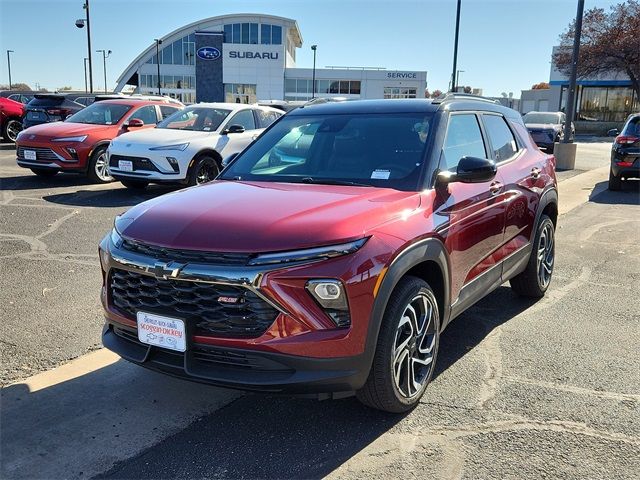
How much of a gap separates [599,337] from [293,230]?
9.91 ft

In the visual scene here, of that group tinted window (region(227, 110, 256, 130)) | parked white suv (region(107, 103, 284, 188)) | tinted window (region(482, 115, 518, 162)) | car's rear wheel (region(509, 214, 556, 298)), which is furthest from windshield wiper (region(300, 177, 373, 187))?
tinted window (region(227, 110, 256, 130))

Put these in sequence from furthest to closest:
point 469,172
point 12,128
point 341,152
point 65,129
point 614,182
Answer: point 12,128 → point 614,182 → point 65,129 → point 341,152 → point 469,172

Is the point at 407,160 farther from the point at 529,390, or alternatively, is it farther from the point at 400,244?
the point at 529,390

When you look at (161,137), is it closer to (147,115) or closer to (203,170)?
(203,170)

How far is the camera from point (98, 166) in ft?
37.4

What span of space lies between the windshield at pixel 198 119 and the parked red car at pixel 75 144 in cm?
103

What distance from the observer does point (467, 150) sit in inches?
167

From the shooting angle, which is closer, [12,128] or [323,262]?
[323,262]

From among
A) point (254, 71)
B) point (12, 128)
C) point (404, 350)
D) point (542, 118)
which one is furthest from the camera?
point (254, 71)

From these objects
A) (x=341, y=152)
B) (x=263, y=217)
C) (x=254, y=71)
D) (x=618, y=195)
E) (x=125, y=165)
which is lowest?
(x=618, y=195)

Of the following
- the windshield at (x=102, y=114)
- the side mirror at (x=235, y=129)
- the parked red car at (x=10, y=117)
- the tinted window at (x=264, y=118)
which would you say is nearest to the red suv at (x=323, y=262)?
the side mirror at (x=235, y=129)

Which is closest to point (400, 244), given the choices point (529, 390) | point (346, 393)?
point (346, 393)

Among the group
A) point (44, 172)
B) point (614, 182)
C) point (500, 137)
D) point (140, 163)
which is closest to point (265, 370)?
point (500, 137)

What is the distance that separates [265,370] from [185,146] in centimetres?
793
